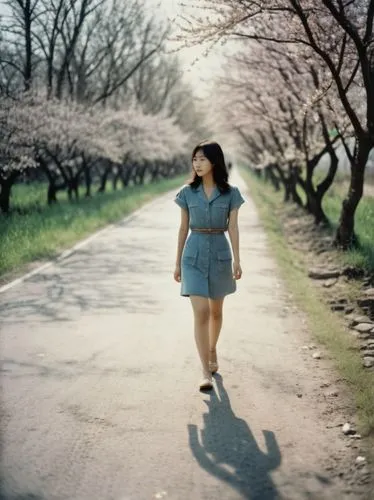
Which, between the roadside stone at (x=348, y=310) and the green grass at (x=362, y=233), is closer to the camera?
the roadside stone at (x=348, y=310)

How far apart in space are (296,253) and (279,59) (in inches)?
221

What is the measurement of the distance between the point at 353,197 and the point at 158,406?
7767 millimetres

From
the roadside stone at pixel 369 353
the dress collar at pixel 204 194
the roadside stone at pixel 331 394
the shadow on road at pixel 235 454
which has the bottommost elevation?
the roadside stone at pixel 331 394

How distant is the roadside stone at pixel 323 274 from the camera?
9.42 m

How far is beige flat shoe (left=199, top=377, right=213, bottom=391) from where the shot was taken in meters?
4.63

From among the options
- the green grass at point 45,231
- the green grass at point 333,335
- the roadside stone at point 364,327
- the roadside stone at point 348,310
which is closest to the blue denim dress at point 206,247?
the green grass at point 333,335

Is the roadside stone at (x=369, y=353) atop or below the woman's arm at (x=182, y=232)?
below

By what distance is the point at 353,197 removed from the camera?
428 inches

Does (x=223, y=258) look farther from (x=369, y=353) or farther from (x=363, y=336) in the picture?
(x=363, y=336)

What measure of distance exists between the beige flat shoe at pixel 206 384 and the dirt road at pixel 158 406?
0.25 feet

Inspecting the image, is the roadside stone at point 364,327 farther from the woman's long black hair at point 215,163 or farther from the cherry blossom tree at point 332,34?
the cherry blossom tree at point 332,34

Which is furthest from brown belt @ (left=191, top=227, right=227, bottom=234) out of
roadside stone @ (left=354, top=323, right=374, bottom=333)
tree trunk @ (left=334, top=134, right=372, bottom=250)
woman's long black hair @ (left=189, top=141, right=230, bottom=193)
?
tree trunk @ (left=334, top=134, right=372, bottom=250)

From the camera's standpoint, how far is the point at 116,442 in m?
3.70

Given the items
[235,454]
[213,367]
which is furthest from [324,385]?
[235,454]
